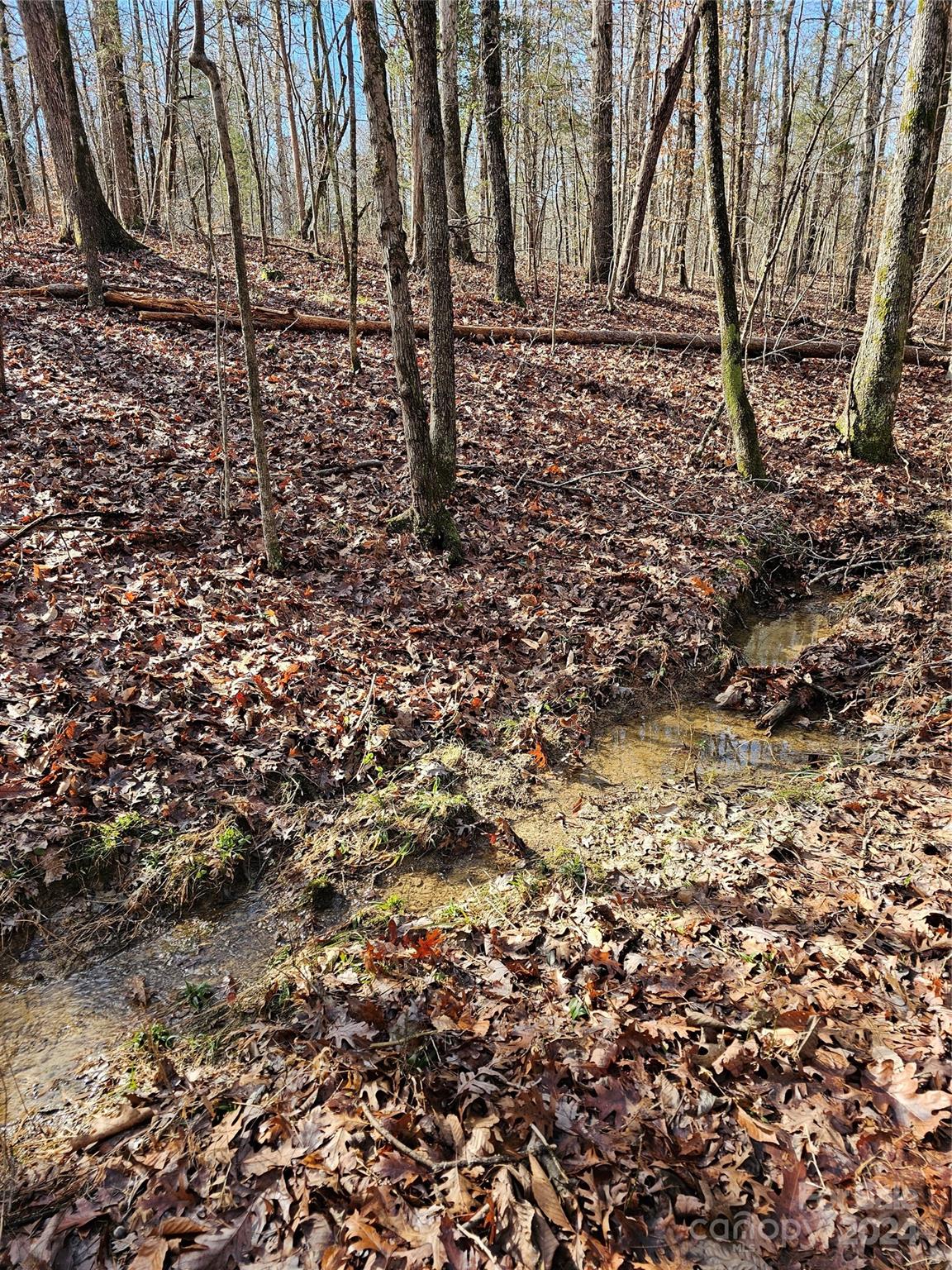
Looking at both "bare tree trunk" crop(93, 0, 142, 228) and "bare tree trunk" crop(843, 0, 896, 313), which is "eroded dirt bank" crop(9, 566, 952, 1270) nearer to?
"bare tree trunk" crop(843, 0, 896, 313)

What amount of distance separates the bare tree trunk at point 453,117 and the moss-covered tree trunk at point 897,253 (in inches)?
225

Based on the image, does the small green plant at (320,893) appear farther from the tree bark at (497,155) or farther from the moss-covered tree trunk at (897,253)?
the tree bark at (497,155)

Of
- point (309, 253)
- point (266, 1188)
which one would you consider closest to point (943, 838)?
point (266, 1188)

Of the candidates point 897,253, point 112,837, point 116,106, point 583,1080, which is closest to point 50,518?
point 112,837

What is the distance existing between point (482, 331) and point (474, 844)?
36.0 feet

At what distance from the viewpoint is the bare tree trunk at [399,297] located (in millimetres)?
5602

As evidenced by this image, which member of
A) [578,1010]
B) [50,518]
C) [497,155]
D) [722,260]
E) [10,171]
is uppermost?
[10,171]

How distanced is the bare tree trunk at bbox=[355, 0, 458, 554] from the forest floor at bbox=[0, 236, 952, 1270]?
0.49 meters

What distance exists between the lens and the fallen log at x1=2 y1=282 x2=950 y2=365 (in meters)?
11.3

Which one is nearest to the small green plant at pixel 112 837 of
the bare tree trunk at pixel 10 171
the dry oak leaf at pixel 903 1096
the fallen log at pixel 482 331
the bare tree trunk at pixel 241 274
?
the bare tree trunk at pixel 241 274

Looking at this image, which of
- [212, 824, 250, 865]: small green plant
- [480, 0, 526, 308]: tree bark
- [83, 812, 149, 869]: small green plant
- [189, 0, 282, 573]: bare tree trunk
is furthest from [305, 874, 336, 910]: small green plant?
[480, 0, 526, 308]: tree bark

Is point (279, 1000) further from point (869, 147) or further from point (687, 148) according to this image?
point (869, 147)

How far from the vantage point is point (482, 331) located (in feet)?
41.9

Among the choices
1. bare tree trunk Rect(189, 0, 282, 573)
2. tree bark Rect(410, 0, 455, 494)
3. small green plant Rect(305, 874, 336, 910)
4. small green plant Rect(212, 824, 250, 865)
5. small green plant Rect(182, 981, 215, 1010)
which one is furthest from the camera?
tree bark Rect(410, 0, 455, 494)
